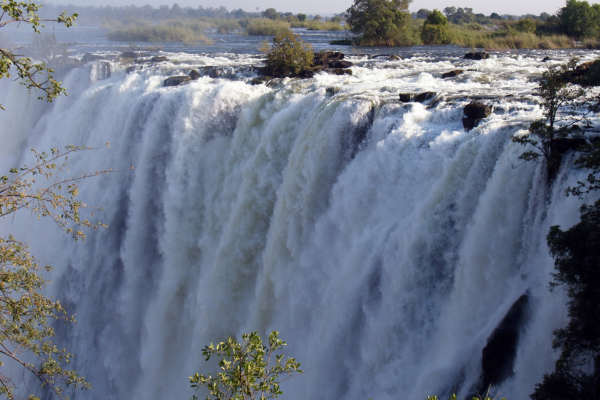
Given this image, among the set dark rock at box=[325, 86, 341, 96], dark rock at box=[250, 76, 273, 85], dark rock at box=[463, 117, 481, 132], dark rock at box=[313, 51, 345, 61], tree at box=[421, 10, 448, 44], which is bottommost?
dark rock at box=[463, 117, 481, 132]

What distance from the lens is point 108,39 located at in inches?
1590

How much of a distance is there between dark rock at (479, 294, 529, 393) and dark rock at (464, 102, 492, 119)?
371 centimetres

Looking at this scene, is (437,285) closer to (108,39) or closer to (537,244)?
(537,244)

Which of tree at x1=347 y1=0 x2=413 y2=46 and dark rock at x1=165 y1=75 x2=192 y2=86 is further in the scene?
tree at x1=347 y1=0 x2=413 y2=46

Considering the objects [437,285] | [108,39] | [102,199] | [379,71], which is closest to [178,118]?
[102,199]

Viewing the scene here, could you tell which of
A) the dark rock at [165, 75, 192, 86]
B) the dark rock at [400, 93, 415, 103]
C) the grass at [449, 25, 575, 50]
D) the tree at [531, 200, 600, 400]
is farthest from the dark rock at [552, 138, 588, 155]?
the grass at [449, 25, 575, 50]

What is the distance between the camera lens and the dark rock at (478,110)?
814cm

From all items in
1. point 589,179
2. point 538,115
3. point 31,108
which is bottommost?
point 589,179

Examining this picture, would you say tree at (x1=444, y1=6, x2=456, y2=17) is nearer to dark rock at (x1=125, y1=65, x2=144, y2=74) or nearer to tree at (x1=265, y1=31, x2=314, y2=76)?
tree at (x1=265, y1=31, x2=314, y2=76)

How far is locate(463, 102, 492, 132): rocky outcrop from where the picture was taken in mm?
8062

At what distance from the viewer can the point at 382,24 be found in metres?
29.6

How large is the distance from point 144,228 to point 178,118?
10.3ft

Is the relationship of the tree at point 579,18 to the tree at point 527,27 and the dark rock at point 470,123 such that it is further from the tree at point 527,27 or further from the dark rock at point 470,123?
the dark rock at point 470,123

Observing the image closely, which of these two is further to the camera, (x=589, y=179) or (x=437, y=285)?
(x=437, y=285)
